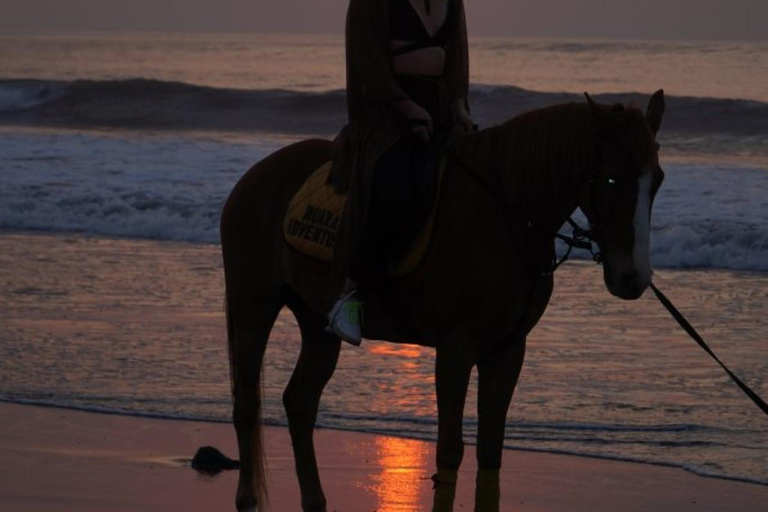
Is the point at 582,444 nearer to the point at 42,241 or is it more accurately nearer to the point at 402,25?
the point at 402,25

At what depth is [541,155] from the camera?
5098mm

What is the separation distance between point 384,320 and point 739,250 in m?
9.69

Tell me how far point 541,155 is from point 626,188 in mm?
369

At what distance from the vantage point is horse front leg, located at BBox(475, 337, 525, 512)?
5.25 m

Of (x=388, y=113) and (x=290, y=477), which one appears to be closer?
(x=388, y=113)

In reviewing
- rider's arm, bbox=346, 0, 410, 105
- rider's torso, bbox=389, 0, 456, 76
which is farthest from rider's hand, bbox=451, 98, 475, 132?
rider's arm, bbox=346, 0, 410, 105

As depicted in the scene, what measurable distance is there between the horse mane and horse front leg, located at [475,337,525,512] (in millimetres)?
445

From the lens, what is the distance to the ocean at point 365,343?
7969mm

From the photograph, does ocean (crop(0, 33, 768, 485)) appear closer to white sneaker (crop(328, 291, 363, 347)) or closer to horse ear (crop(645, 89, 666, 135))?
white sneaker (crop(328, 291, 363, 347))

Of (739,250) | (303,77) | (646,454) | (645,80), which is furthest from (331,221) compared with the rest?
(303,77)

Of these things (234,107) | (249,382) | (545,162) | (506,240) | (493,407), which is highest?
(545,162)

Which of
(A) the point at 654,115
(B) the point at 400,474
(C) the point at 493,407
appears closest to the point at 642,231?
(A) the point at 654,115

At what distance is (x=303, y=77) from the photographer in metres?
46.7

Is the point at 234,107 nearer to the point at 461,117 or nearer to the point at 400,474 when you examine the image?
the point at 400,474
